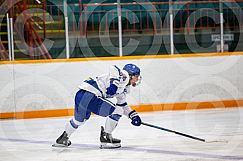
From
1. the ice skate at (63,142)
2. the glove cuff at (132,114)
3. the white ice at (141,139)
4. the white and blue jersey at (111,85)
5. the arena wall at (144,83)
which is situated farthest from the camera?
the arena wall at (144,83)

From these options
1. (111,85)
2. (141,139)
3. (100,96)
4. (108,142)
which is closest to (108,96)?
(100,96)

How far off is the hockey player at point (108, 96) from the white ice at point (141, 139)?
0.84 feet

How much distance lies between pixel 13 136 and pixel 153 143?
2187 millimetres

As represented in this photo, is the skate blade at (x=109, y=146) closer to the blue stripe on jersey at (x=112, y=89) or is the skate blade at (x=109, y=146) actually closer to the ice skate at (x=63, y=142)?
the ice skate at (x=63, y=142)

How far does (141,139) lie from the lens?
6863 millimetres

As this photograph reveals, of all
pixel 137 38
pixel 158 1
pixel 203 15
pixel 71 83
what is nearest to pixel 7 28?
pixel 71 83

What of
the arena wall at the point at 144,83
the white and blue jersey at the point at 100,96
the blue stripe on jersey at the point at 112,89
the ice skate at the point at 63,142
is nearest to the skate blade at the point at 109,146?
the white and blue jersey at the point at 100,96

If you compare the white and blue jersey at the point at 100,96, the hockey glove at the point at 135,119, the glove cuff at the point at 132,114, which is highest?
the white and blue jersey at the point at 100,96

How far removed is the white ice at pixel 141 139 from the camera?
5594 mm

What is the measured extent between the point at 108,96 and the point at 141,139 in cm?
88

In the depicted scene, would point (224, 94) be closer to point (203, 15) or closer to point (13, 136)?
point (203, 15)

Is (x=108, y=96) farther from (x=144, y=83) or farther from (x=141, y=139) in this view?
(x=144, y=83)

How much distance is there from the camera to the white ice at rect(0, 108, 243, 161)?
5.59 meters

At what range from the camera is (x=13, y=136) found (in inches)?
303
